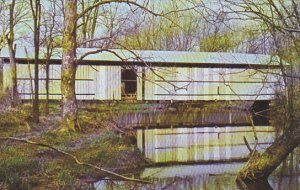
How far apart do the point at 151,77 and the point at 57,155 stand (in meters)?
20.9

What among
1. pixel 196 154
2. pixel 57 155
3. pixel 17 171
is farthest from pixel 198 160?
pixel 17 171

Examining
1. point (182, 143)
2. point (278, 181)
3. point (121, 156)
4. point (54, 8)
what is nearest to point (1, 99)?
point (54, 8)

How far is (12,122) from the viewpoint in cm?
1717

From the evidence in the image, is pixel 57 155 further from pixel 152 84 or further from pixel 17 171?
pixel 152 84

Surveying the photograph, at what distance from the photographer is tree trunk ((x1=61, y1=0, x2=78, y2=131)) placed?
612 inches

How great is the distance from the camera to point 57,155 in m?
11.8

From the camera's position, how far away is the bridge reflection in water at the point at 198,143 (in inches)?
577

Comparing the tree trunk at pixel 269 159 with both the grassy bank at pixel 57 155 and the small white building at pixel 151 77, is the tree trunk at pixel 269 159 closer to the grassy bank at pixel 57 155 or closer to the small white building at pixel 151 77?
the grassy bank at pixel 57 155

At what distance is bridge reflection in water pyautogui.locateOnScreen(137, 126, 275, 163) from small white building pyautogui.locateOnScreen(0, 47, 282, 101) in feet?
25.8

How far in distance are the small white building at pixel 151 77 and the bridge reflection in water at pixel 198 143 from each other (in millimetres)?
7873

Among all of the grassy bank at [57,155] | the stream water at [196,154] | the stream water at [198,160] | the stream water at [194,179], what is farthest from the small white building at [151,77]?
the stream water at [194,179]

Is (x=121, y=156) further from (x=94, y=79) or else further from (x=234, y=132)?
(x=94, y=79)

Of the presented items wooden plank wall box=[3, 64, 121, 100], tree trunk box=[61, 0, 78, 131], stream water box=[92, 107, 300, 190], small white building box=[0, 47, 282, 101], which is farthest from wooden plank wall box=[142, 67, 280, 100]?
tree trunk box=[61, 0, 78, 131]

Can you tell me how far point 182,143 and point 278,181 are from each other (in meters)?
7.02
